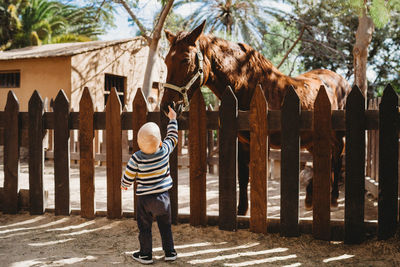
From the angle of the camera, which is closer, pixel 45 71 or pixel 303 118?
pixel 303 118

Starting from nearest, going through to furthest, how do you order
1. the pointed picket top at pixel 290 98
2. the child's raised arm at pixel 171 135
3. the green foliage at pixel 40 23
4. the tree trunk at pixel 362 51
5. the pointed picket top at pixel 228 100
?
the child's raised arm at pixel 171 135 < the pointed picket top at pixel 290 98 < the pointed picket top at pixel 228 100 < the tree trunk at pixel 362 51 < the green foliage at pixel 40 23

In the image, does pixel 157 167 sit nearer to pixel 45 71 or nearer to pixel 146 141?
pixel 146 141

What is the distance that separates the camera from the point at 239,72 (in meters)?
3.88

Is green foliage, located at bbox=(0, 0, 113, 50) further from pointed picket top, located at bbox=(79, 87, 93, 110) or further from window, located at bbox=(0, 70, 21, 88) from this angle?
pointed picket top, located at bbox=(79, 87, 93, 110)

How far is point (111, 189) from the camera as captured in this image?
4152 millimetres

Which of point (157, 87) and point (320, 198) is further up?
point (157, 87)

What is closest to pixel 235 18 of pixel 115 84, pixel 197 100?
pixel 115 84

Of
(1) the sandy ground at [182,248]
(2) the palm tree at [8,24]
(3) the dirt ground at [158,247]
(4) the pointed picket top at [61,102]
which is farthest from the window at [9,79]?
(2) the palm tree at [8,24]

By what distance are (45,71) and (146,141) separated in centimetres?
1245

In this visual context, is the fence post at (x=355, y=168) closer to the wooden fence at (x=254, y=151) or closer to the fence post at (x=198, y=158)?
the wooden fence at (x=254, y=151)

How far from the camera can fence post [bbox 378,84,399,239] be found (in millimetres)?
3369

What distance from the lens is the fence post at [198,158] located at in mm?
3855

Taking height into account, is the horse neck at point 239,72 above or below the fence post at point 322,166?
above

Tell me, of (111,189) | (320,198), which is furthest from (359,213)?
(111,189)
